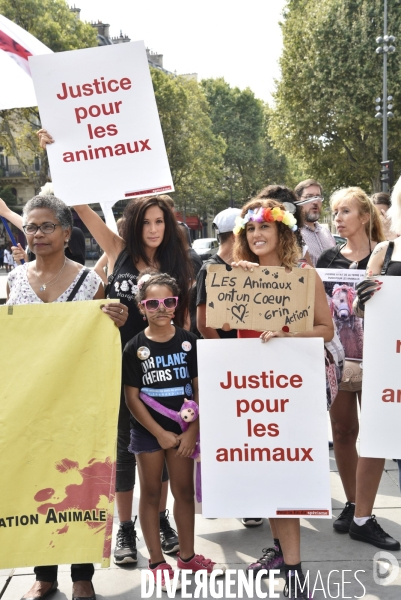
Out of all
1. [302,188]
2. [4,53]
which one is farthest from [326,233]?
[4,53]

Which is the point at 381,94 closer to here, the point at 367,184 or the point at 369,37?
the point at 369,37

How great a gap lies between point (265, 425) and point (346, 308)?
1.23 m

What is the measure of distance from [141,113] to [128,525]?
7.23 ft

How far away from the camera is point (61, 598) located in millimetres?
3424

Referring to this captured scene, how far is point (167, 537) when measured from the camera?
400cm

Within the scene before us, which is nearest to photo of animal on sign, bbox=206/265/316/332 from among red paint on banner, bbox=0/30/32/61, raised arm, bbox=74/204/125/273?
raised arm, bbox=74/204/125/273

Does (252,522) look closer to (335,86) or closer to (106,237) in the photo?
(106,237)

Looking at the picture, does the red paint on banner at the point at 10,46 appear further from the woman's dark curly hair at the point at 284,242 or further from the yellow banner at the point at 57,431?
the yellow banner at the point at 57,431

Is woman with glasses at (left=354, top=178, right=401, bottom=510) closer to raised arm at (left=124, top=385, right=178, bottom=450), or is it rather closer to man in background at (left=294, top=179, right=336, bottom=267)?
raised arm at (left=124, top=385, right=178, bottom=450)

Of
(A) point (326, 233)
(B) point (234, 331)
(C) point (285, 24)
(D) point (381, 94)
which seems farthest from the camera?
(C) point (285, 24)

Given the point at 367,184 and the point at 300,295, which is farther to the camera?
the point at 367,184

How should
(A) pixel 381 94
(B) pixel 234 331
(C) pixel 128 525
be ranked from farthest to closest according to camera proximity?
(A) pixel 381 94
(B) pixel 234 331
(C) pixel 128 525

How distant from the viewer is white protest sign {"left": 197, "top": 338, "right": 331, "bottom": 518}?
3301 mm

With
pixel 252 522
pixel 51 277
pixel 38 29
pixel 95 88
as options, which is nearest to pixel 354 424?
pixel 252 522
